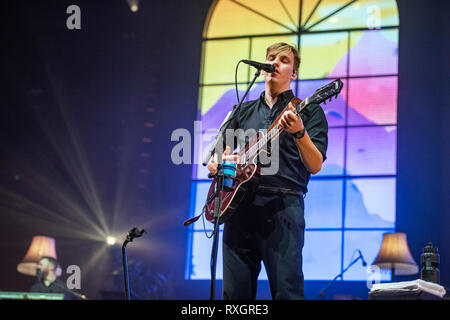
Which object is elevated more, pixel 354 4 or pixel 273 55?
Answer: pixel 354 4

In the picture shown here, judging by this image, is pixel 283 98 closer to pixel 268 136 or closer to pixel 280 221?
pixel 268 136

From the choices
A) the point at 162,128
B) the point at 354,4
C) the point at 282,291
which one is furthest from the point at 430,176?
the point at 282,291

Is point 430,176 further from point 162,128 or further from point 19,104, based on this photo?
point 19,104

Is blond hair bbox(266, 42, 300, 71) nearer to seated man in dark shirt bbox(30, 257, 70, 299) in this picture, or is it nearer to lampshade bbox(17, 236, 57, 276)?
seated man in dark shirt bbox(30, 257, 70, 299)

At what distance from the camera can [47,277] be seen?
21.1 feet

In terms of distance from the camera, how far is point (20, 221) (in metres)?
7.28

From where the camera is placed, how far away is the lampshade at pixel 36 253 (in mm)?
6418

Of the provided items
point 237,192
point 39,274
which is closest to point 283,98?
point 237,192

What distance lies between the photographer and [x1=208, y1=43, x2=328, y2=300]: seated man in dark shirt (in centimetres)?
260

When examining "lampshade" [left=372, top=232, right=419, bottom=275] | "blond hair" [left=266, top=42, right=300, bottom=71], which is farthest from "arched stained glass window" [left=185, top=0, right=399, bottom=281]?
"blond hair" [left=266, top=42, right=300, bottom=71]

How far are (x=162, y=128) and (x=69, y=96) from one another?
119cm

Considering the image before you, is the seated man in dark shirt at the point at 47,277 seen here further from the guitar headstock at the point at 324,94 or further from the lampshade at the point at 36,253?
the guitar headstock at the point at 324,94

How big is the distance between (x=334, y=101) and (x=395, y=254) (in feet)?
6.81

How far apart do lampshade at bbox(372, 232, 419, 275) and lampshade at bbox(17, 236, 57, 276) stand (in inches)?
129
